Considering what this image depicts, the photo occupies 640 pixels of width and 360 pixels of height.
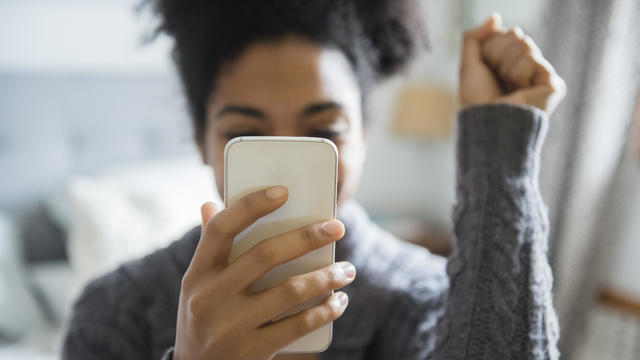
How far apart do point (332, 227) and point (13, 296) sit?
1123mm

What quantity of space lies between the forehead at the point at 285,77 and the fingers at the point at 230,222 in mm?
141

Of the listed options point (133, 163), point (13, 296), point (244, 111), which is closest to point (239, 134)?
point (244, 111)

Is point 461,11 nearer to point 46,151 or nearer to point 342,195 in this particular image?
point 46,151

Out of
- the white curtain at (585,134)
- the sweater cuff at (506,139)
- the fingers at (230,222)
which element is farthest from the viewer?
the white curtain at (585,134)

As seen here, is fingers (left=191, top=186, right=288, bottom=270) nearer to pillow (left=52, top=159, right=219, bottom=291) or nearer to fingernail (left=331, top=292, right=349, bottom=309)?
fingernail (left=331, top=292, right=349, bottom=309)

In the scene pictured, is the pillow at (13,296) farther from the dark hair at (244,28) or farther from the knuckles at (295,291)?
the knuckles at (295,291)

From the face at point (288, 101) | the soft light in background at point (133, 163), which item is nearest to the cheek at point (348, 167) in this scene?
the face at point (288, 101)

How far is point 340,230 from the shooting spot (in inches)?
10.1

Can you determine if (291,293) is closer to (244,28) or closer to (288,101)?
(288,101)

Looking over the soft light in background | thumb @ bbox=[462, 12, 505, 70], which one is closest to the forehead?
thumb @ bbox=[462, 12, 505, 70]

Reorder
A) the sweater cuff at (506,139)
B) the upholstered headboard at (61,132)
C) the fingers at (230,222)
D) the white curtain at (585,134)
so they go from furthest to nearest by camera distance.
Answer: the upholstered headboard at (61,132) < the white curtain at (585,134) < the sweater cuff at (506,139) < the fingers at (230,222)

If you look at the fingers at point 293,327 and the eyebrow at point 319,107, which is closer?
the fingers at point 293,327

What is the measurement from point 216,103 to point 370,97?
173 millimetres

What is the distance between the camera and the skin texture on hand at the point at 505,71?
0.36m
